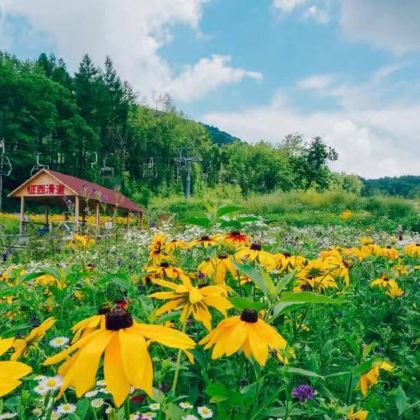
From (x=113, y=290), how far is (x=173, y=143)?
42820 millimetres

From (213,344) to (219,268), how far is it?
0.40 meters

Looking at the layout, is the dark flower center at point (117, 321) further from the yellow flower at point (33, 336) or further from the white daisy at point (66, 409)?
the white daisy at point (66, 409)

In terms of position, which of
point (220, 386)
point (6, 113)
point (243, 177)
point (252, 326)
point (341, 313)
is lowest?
point (341, 313)

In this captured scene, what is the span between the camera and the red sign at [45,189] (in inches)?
627

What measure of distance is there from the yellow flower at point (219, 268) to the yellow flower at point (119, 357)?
2.74 feet

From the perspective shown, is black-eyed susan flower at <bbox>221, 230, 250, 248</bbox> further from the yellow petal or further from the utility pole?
the utility pole

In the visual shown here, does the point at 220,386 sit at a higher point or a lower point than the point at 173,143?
lower

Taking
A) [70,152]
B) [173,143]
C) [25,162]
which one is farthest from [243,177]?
[25,162]

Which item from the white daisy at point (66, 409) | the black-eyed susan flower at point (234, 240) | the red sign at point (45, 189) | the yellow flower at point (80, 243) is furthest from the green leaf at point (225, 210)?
the red sign at point (45, 189)

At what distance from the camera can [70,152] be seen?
1398 inches

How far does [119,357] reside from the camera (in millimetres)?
593

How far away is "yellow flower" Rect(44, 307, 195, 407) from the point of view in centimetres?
56

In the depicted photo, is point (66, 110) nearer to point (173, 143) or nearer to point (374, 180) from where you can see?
point (173, 143)

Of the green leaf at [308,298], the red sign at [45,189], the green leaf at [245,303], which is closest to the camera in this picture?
the green leaf at [308,298]
